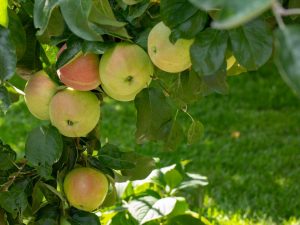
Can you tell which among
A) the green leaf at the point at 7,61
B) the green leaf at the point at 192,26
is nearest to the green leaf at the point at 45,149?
the green leaf at the point at 7,61

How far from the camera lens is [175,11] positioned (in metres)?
0.94

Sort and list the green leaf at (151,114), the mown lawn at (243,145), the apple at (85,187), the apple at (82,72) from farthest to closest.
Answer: the mown lawn at (243,145)
the apple at (85,187)
the green leaf at (151,114)
the apple at (82,72)

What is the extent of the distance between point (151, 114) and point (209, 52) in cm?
37

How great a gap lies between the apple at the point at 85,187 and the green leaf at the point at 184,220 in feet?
1.99

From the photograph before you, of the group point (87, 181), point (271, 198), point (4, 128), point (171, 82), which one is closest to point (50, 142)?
point (87, 181)

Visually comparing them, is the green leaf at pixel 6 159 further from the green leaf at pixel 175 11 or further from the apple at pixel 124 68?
the green leaf at pixel 175 11

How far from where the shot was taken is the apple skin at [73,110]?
3.93ft

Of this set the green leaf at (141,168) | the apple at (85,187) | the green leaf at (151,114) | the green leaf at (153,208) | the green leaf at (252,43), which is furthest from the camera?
the green leaf at (153,208)

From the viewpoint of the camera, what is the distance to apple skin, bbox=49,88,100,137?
1.20m

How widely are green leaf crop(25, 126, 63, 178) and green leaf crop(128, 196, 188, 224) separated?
70 cm

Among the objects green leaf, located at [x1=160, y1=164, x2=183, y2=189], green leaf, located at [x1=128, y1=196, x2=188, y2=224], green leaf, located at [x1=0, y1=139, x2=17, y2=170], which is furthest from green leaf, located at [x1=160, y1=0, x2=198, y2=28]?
green leaf, located at [x1=160, y1=164, x2=183, y2=189]

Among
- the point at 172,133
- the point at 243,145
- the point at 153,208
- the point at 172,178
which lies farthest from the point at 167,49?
the point at 243,145

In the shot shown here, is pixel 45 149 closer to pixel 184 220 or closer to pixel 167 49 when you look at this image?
pixel 167 49

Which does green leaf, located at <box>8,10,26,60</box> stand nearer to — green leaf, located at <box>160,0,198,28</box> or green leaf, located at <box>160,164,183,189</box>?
green leaf, located at <box>160,0,198,28</box>
